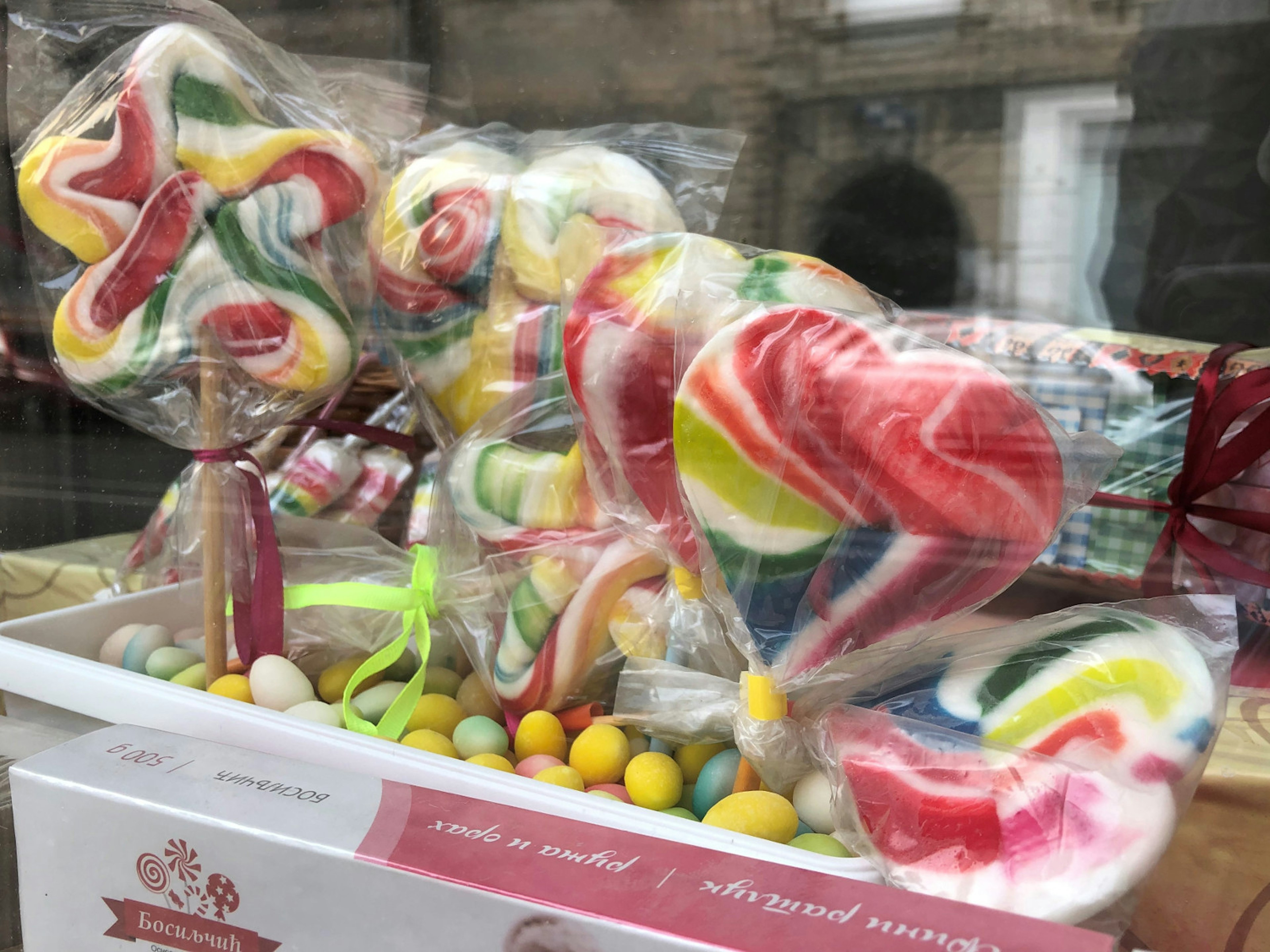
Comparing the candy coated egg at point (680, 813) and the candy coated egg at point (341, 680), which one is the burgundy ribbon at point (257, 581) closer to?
the candy coated egg at point (341, 680)

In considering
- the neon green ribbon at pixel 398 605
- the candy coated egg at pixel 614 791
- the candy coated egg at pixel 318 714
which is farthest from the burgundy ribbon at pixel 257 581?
the candy coated egg at pixel 614 791

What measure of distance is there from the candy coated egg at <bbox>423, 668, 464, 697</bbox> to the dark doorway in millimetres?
513

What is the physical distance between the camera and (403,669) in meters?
0.83

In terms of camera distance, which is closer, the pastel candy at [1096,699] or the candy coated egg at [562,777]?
the pastel candy at [1096,699]

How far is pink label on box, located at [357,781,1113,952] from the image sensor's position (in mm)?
393

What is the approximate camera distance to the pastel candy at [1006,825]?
427 millimetres

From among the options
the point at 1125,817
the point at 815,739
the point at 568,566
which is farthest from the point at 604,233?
the point at 1125,817

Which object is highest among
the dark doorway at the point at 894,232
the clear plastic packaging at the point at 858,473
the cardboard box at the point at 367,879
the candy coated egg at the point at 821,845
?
the dark doorway at the point at 894,232

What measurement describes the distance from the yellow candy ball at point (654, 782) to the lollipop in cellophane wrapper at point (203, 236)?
377 millimetres

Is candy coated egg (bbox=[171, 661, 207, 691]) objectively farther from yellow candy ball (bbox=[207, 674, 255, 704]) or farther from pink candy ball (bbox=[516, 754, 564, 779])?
pink candy ball (bbox=[516, 754, 564, 779])

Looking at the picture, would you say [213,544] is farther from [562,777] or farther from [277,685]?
[562,777]

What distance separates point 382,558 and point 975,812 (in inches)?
23.1

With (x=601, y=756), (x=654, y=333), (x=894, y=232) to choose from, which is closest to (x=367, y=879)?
(x=601, y=756)

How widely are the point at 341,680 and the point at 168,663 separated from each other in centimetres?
14
